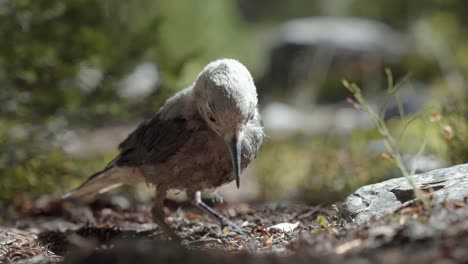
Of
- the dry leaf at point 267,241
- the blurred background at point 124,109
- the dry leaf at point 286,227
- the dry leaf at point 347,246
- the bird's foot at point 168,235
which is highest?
the blurred background at point 124,109

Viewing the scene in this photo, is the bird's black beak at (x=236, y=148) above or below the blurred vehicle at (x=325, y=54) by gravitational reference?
below

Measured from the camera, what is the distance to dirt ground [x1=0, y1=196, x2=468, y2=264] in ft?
8.72

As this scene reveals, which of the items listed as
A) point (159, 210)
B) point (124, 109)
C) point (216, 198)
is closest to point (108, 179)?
point (159, 210)

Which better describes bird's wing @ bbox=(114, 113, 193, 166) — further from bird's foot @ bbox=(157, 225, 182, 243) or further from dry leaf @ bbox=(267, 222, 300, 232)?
dry leaf @ bbox=(267, 222, 300, 232)

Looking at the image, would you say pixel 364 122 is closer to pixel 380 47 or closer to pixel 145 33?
pixel 380 47

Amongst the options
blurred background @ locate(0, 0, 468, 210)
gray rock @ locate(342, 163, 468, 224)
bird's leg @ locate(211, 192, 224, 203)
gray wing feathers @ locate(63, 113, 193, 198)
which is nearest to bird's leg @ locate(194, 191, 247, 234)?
bird's leg @ locate(211, 192, 224, 203)

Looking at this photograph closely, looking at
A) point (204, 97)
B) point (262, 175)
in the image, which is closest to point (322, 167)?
point (262, 175)

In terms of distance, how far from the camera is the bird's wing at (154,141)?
4.70 metres

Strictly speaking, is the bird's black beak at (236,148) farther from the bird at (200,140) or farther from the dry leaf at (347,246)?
the dry leaf at (347,246)

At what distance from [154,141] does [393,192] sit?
1838 mm

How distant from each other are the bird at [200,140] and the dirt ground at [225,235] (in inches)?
12.0

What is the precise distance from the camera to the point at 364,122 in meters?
13.0

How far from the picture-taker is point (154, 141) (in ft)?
16.2

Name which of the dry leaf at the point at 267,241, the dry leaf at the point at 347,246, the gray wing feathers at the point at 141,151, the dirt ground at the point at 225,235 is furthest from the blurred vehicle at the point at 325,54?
the dry leaf at the point at 347,246
